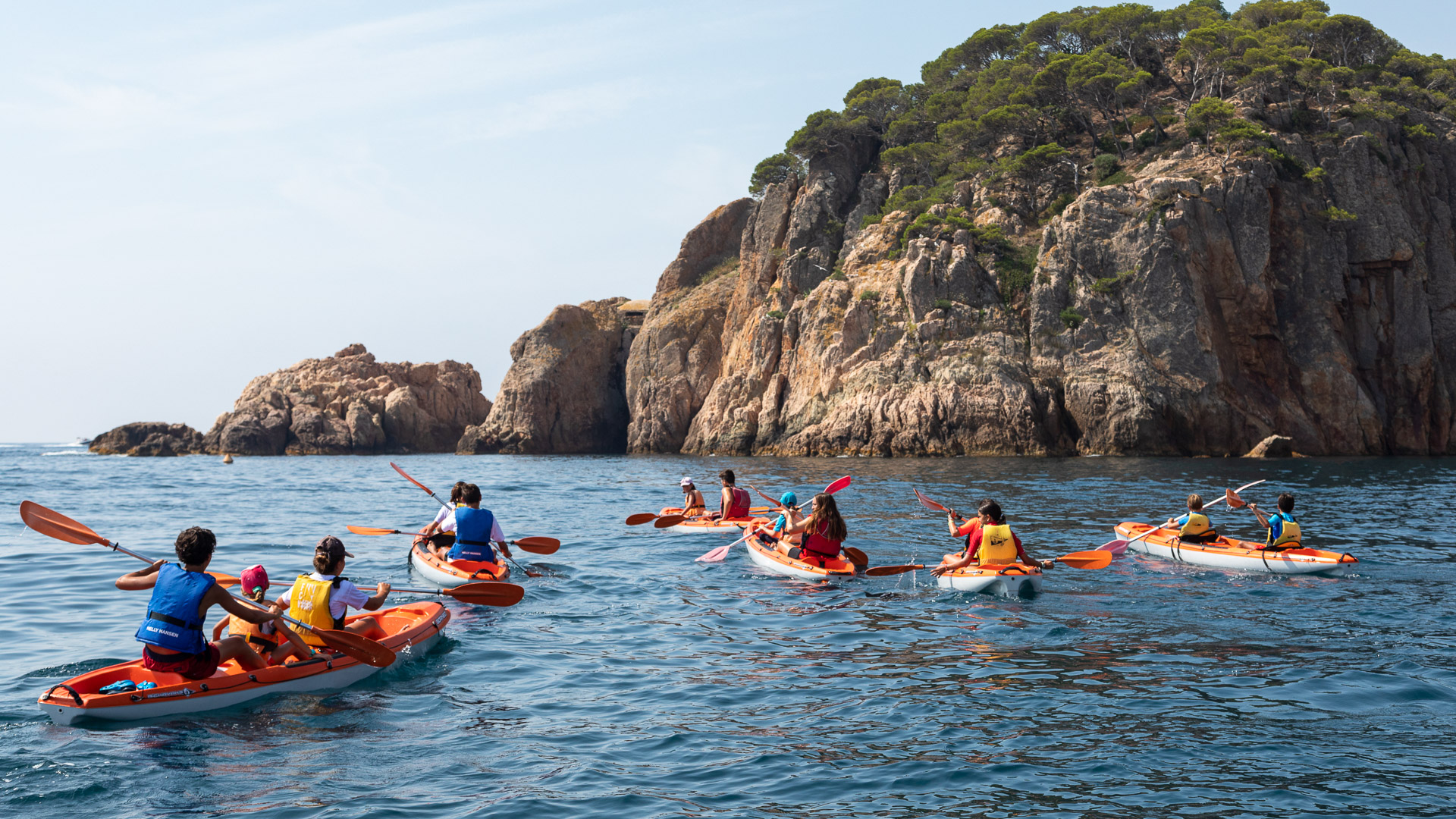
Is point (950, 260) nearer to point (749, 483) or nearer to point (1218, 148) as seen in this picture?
point (1218, 148)

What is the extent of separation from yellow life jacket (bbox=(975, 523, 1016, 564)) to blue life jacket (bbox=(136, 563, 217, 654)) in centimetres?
985

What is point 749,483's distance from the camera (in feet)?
111

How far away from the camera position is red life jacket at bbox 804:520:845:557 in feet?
49.7

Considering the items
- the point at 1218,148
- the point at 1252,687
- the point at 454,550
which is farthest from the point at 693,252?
the point at 1252,687

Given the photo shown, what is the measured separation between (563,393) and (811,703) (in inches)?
2675

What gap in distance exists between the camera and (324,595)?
949cm

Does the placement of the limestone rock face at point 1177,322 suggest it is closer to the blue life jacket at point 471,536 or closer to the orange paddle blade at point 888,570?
the orange paddle blade at point 888,570

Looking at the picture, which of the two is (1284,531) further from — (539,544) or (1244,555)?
(539,544)

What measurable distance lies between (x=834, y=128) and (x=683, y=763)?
213 ft

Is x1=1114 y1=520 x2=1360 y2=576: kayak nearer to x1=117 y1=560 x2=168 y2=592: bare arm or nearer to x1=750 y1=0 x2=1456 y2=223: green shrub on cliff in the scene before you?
x1=117 y1=560 x2=168 y2=592: bare arm

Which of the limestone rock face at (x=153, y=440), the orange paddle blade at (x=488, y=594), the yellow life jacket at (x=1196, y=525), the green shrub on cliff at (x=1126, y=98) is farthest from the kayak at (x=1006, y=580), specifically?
the limestone rock face at (x=153, y=440)

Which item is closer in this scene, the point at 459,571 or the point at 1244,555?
the point at 459,571

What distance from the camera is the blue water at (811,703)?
6.61 meters

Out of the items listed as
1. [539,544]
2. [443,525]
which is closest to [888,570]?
[539,544]
